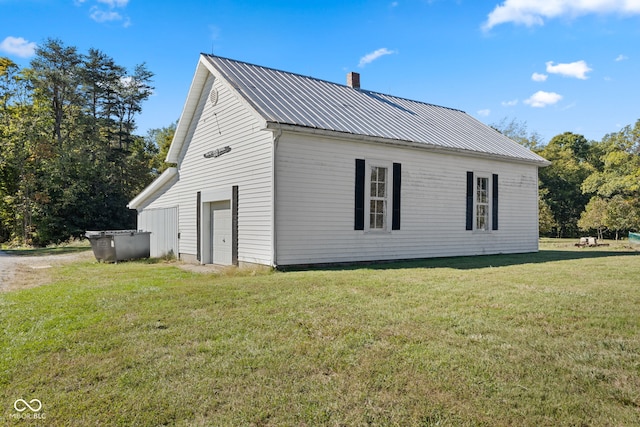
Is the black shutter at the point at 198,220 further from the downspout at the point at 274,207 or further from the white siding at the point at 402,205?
the white siding at the point at 402,205

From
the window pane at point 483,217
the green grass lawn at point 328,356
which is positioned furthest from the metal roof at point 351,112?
the green grass lawn at point 328,356

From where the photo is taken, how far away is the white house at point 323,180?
11055 millimetres

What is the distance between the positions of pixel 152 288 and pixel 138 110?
36.5 metres

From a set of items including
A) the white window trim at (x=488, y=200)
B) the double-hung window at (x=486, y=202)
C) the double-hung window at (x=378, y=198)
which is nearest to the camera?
the double-hung window at (x=378, y=198)

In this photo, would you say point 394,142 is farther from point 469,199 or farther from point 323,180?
point 469,199

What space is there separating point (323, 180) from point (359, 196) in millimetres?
1279

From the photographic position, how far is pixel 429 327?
522cm

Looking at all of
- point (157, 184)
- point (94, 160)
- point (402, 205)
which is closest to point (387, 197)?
point (402, 205)

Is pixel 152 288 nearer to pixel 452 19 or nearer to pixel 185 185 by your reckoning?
pixel 185 185

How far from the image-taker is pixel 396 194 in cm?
1281

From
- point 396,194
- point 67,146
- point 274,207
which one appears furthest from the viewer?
point 67,146

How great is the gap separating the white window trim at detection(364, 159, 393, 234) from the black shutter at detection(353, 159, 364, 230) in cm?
18

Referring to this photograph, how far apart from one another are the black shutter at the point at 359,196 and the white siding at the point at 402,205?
0.15 metres

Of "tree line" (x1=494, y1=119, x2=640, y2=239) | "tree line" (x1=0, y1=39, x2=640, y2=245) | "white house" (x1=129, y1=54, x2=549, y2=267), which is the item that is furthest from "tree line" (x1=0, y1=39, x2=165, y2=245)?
"tree line" (x1=494, y1=119, x2=640, y2=239)
